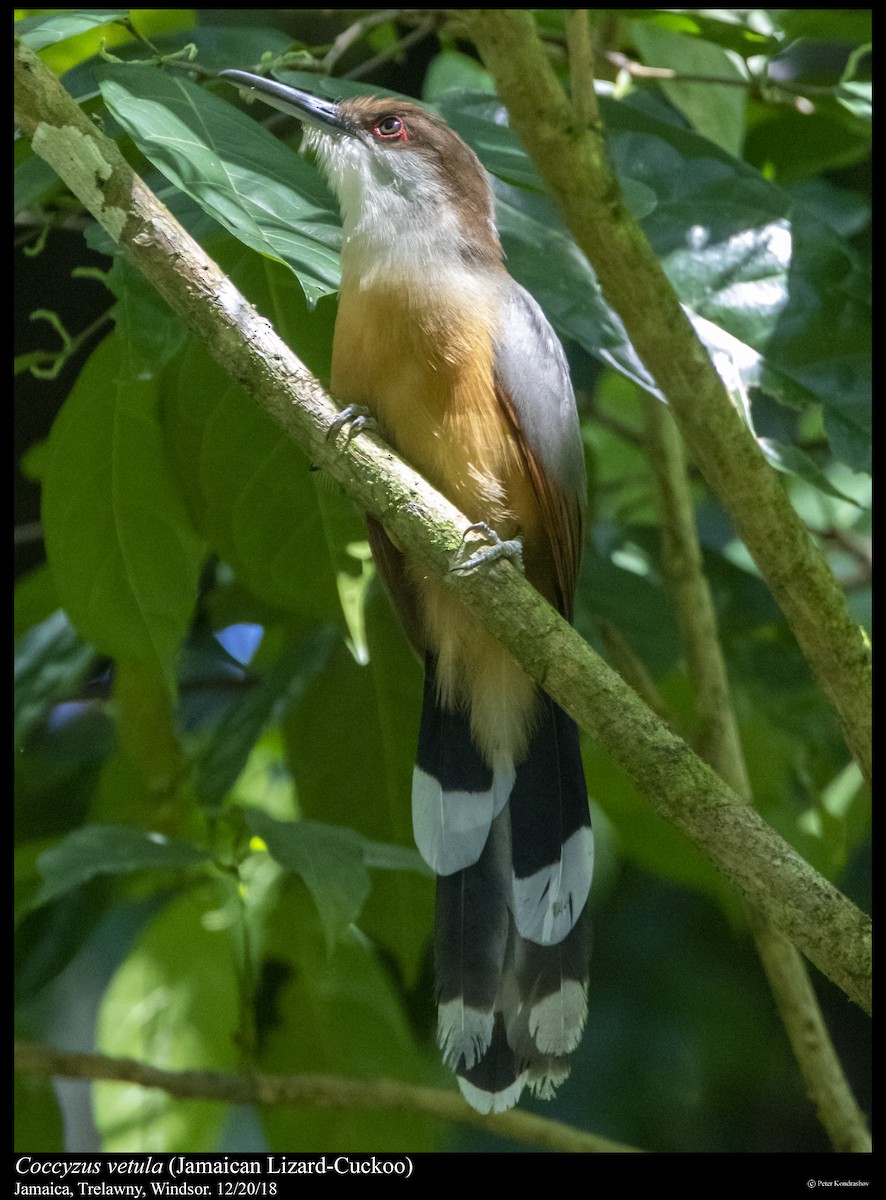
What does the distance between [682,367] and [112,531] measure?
0.99 m

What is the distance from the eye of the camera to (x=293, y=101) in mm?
1877

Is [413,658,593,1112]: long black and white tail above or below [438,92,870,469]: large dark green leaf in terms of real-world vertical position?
below

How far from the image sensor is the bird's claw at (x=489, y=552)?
142 cm

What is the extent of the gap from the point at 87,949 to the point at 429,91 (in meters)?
2.13

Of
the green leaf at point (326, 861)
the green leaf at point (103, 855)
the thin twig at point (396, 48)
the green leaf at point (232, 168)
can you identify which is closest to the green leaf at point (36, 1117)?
the green leaf at point (103, 855)

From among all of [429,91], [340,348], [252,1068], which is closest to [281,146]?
[340,348]

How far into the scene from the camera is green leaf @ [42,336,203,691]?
1.98 m

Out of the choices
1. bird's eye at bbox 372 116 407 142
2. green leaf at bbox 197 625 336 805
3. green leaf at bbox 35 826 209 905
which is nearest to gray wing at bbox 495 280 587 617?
bird's eye at bbox 372 116 407 142

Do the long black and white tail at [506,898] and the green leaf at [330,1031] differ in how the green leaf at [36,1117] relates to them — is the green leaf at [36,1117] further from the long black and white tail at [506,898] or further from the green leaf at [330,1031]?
the long black and white tail at [506,898]

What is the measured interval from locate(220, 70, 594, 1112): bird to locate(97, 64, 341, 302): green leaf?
136 mm

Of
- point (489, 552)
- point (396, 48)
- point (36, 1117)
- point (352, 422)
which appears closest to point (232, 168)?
point (352, 422)

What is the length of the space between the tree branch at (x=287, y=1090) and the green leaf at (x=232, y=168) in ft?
4.23

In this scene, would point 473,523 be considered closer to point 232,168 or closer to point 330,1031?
point 232,168

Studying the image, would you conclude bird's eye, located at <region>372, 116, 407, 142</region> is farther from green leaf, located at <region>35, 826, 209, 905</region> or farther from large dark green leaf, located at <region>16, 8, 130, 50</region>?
green leaf, located at <region>35, 826, 209, 905</region>
